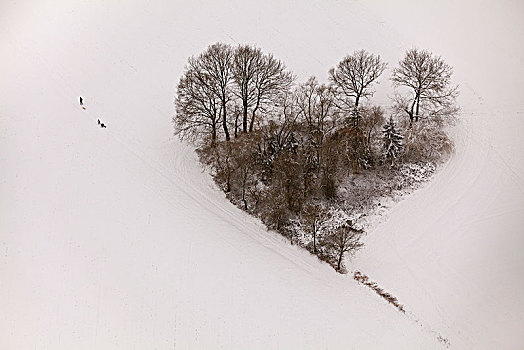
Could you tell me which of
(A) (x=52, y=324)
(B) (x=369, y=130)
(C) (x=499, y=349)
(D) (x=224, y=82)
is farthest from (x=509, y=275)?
(A) (x=52, y=324)

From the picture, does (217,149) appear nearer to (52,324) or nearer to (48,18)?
(52,324)

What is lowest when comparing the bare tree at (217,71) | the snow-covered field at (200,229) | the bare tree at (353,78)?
the snow-covered field at (200,229)

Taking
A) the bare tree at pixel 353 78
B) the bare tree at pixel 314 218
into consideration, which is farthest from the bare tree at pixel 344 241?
the bare tree at pixel 353 78

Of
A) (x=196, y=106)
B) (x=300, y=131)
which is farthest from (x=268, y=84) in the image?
(x=196, y=106)

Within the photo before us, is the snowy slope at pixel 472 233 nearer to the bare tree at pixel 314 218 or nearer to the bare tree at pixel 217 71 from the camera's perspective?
the bare tree at pixel 314 218

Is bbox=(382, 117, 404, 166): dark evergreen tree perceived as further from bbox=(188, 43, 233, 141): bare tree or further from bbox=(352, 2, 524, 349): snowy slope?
bbox=(188, 43, 233, 141): bare tree

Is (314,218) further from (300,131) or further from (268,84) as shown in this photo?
(268,84)
